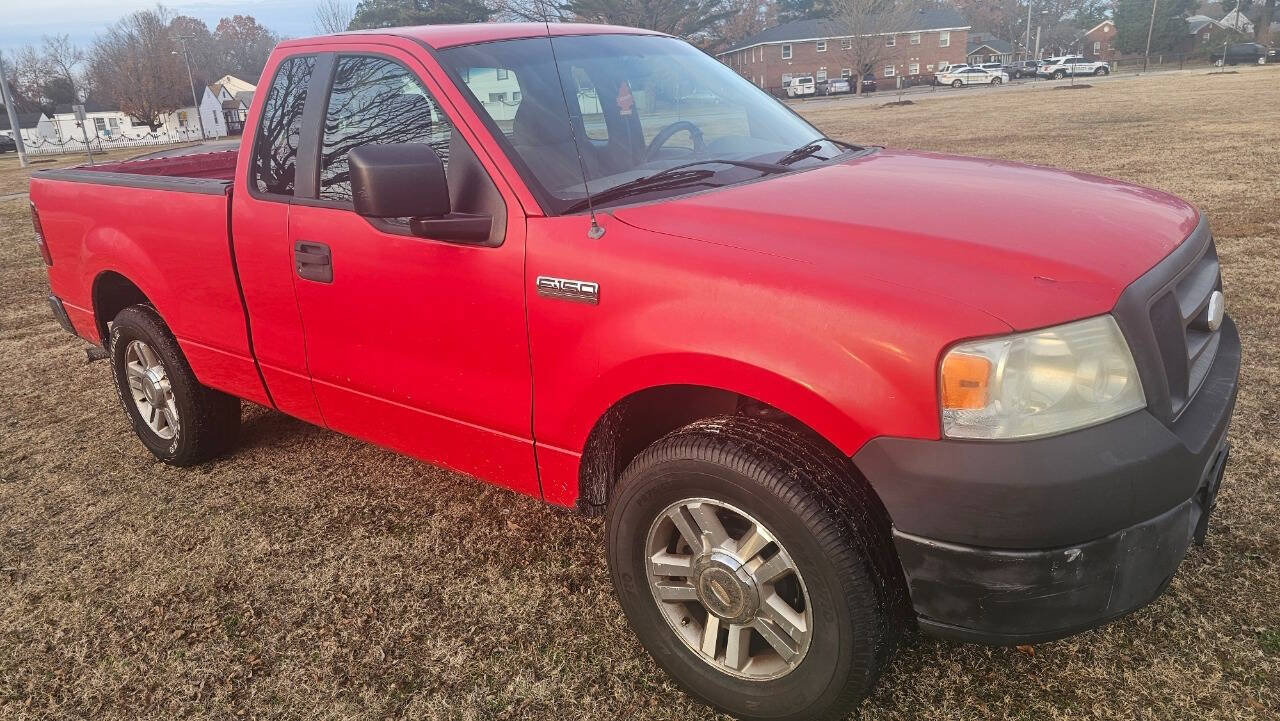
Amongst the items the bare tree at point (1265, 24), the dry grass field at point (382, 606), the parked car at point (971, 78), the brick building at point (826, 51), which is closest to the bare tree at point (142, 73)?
the brick building at point (826, 51)

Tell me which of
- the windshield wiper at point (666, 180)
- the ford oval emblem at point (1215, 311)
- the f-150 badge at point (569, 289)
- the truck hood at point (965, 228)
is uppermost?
the windshield wiper at point (666, 180)

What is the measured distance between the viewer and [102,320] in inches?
172

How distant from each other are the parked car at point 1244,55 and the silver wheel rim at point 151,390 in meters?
65.2

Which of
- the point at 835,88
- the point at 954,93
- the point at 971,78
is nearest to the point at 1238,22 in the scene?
the point at 971,78

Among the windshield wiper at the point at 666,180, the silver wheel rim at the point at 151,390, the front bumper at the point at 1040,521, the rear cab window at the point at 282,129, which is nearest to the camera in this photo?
the front bumper at the point at 1040,521

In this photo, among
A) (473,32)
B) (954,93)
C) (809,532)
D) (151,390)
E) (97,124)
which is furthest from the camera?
(97,124)

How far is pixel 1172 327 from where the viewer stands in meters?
2.10

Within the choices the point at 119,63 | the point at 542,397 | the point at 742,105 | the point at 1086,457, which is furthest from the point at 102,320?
the point at 119,63

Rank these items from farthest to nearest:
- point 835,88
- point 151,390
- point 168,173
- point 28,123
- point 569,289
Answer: point 28,123 → point 835,88 → point 168,173 → point 151,390 → point 569,289

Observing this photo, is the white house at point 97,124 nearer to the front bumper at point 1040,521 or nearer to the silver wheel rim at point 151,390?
A: the silver wheel rim at point 151,390

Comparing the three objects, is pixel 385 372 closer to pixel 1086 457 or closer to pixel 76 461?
pixel 1086 457

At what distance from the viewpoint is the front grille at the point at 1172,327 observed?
1.94 metres

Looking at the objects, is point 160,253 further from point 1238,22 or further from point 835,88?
point 1238,22

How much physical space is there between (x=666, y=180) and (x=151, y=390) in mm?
2918
